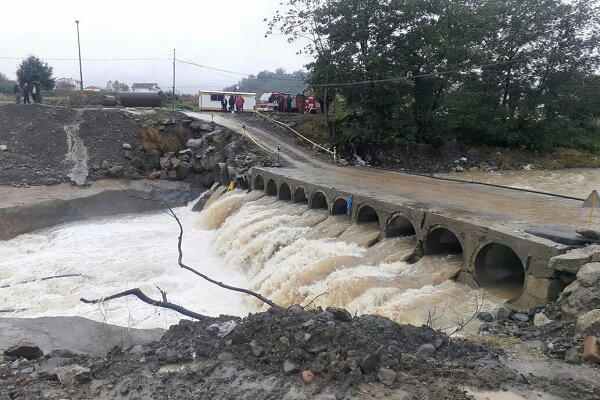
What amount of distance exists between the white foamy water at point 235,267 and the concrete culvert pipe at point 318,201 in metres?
0.36

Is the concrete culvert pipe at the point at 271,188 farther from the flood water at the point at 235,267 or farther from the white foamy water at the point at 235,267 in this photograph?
the white foamy water at the point at 235,267

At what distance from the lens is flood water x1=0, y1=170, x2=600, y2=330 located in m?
9.83

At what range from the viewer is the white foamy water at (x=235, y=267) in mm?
9883

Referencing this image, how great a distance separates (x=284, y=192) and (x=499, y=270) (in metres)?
10.8

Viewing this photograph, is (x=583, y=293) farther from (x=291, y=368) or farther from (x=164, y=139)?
(x=164, y=139)

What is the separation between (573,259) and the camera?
7840mm

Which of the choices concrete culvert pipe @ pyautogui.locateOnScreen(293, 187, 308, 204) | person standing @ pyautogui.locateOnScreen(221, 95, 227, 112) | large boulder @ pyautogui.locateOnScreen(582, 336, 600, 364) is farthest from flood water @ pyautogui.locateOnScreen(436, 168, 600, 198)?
person standing @ pyautogui.locateOnScreen(221, 95, 227, 112)

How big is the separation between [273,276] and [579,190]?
49.1ft

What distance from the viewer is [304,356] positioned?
18.3ft

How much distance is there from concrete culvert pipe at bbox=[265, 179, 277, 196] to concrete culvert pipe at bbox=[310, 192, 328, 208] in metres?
3.61

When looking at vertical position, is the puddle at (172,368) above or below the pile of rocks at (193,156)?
below

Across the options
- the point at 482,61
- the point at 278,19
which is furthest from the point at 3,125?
the point at 482,61

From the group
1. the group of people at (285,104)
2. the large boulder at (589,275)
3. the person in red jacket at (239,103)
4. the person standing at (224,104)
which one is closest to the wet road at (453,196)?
the large boulder at (589,275)

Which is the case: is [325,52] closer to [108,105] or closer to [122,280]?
[108,105]
